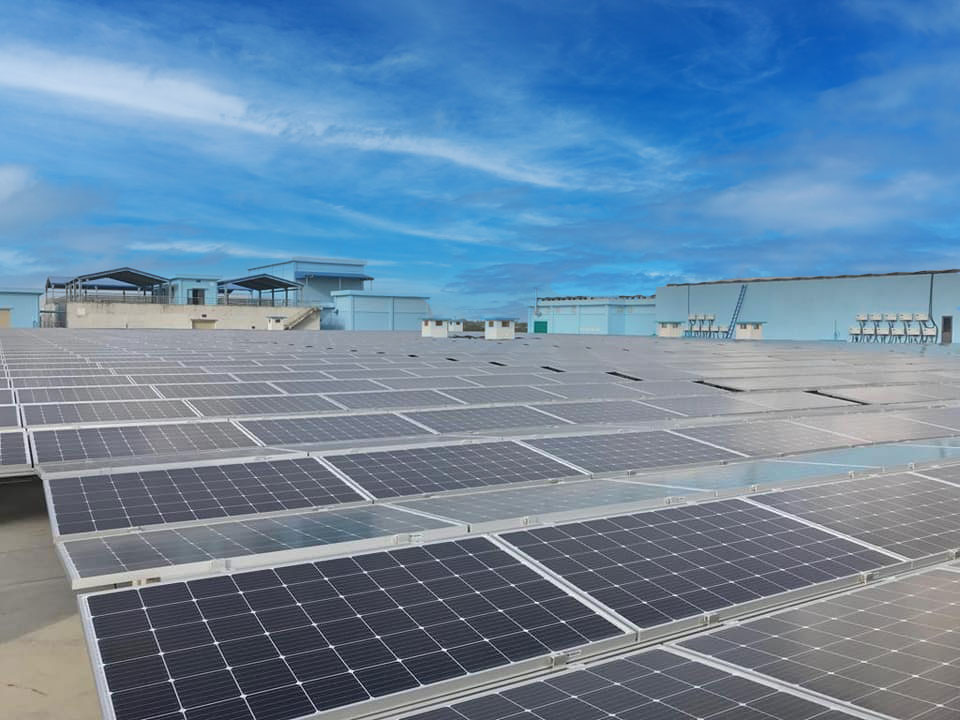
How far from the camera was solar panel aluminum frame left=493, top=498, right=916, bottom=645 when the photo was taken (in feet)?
16.3

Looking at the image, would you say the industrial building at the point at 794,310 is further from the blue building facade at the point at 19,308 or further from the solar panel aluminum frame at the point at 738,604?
the solar panel aluminum frame at the point at 738,604

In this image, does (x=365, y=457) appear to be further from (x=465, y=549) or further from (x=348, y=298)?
(x=348, y=298)

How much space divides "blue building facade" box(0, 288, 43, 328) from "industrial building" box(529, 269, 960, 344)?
175ft

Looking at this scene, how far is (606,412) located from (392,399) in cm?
435

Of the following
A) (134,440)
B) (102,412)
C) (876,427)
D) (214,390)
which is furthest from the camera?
(214,390)

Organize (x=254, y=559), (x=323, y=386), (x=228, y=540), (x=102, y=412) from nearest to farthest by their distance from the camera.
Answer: (x=254, y=559)
(x=228, y=540)
(x=102, y=412)
(x=323, y=386)

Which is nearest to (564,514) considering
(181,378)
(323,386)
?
(323,386)

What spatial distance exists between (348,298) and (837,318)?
46.2 m

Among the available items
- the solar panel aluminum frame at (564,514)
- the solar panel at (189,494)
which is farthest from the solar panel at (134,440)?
the solar panel aluminum frame at (564,514)

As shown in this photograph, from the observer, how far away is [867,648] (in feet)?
15.0

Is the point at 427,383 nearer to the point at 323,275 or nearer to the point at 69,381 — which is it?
the point at 69,381

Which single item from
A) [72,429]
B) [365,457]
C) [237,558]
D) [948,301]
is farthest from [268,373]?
[948,301]

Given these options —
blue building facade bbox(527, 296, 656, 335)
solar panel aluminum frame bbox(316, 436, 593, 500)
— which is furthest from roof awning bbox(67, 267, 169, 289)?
solar panel aluminum frame bbox(316, 436, 593, 500)

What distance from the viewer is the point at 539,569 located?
5688 mm
